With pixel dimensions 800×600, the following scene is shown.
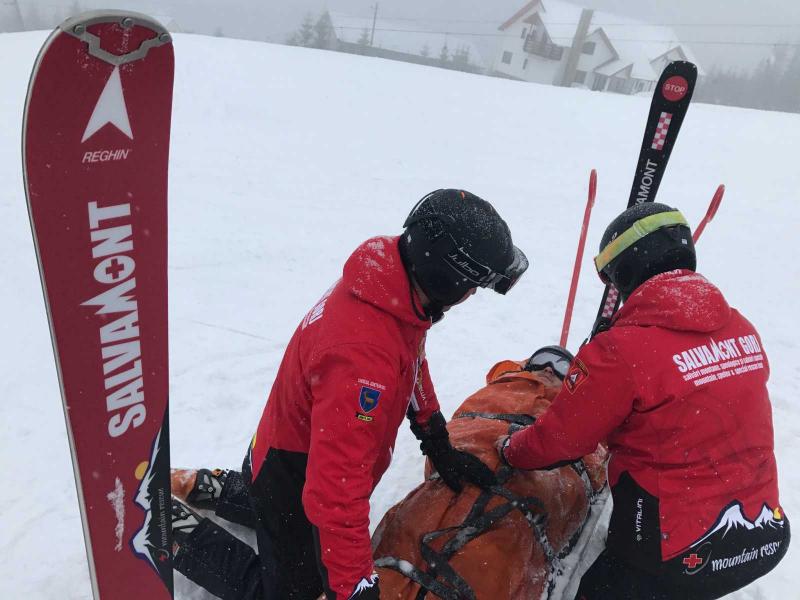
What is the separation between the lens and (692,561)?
2010mm

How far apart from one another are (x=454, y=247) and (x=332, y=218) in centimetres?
638

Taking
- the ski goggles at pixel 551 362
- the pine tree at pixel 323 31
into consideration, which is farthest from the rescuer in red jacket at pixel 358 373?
the pine tree at pixel 323 31

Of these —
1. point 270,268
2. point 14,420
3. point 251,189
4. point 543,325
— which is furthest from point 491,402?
point 251,189

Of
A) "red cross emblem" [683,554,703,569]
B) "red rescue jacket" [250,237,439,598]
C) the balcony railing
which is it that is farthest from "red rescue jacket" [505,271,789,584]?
the balcony railing

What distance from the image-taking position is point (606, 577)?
225 cm

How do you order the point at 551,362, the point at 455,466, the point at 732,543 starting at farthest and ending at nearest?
the point at 551,362, the point at 455,466, the point at 732,543

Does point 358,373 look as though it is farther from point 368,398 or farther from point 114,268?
point 114,268

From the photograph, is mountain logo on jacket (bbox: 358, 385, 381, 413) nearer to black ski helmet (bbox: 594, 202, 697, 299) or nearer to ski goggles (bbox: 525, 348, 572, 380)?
black ski helmet (bbox: 594, 202, 697, 299)

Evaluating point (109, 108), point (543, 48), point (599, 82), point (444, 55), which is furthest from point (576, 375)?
point (444, 55)

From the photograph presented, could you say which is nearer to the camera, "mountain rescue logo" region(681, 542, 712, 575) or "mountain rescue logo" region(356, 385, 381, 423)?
"mountain rescue logo" region(356, 385, 381, 423)

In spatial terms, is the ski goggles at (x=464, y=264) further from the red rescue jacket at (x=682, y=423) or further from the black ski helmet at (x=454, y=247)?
the red rescue jacket at (x=682, y=423)

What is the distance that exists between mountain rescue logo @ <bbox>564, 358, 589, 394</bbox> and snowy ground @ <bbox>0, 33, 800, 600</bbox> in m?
1.55

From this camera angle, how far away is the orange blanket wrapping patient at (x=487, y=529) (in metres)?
2.11

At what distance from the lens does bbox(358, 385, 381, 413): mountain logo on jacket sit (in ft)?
5.54
